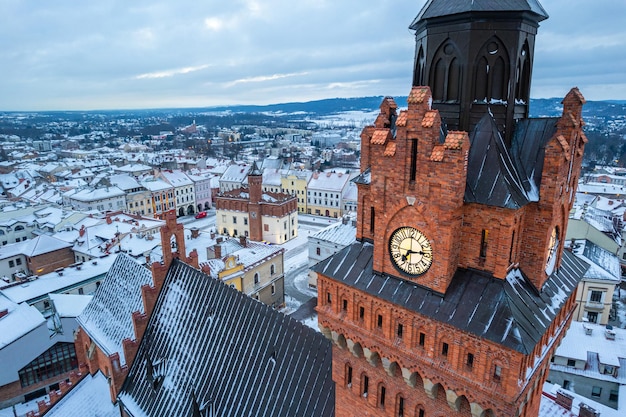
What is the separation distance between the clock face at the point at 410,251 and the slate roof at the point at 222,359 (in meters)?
7.95

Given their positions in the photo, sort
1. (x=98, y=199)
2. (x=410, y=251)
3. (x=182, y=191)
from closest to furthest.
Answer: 1. (x=410, y=251)
2. (x=98, y=199)
3. (x=182, y=191)

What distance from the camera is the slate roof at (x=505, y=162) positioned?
42.7 feet

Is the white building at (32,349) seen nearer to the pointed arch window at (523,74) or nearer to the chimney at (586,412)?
the chimney at (586,412)

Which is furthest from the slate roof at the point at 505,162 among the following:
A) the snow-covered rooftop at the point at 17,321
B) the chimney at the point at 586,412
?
the snow-covered rooftop at the point at 17,321

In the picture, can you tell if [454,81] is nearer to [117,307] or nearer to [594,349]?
[117,307]

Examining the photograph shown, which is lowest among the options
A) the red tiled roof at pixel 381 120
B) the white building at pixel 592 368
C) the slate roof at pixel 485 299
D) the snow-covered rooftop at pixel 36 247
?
the white building at pixel 592 368

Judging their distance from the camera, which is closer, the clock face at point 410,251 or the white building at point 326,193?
the clock face at point 410,251

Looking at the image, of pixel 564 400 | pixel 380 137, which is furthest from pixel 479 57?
pixel 564 400

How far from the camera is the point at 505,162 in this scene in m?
13.6

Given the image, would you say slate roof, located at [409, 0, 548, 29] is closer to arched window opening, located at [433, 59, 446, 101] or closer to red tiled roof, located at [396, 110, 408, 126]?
arched window opening, located at [433, 59, 446, 101]

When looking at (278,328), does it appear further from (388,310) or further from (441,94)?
(441,94)

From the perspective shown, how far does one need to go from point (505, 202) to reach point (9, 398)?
45.8m

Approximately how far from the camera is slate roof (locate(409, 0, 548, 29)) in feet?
42.5

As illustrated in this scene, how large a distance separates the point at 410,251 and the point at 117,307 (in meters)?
26.8
